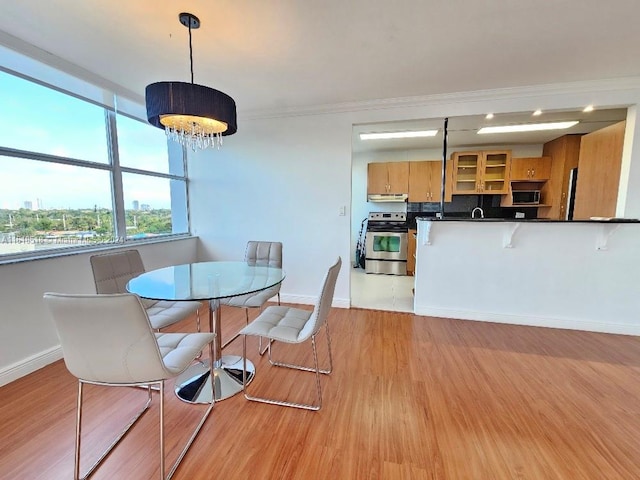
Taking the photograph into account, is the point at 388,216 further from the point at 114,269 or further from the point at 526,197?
the point at 114,269

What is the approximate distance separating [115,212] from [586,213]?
5.40 m

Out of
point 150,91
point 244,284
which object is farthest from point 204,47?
point 244,284

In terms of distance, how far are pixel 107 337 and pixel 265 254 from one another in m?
1.71

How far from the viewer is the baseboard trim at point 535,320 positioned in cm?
282

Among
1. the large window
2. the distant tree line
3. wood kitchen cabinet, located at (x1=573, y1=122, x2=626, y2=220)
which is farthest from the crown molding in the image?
the distant tree line

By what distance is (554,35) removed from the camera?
200 cm

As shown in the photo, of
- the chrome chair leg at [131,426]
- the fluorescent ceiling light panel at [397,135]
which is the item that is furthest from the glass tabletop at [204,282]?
the fluorescent ceiling light panel at [397,135]

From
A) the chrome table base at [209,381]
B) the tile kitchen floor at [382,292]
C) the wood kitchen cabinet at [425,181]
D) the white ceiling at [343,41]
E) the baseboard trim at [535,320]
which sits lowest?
the tile kitchen floor at [382,292]

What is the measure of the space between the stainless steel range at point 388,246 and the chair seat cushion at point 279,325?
139 inches

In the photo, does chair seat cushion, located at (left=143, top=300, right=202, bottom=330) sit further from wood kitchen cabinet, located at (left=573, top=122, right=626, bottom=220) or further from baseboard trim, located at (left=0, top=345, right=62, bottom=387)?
wood kitchen cabinet, located at (left=573, top=122, right=626, bottom=220)

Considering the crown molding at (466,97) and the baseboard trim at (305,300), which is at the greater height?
the crown molding at (466,97)

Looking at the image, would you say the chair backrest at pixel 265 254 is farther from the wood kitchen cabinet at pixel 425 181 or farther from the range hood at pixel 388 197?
the wood kitchen cabinet at pixel 425 181

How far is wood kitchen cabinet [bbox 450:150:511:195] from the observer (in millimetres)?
4957

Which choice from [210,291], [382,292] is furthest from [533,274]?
[210,291]
